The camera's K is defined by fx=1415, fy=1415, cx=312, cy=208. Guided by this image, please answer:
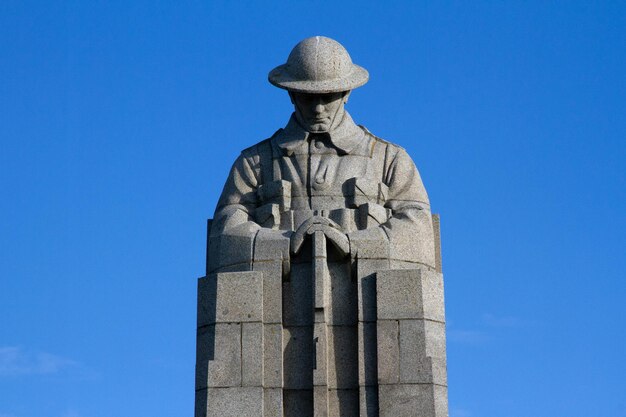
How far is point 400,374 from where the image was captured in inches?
787

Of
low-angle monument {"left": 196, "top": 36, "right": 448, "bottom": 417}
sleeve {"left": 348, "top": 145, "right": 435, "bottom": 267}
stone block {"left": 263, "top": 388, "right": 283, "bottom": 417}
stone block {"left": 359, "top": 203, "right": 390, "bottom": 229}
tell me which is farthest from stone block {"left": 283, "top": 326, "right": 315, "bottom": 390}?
stone block {"left": 359, "top": 203, "right": 390, "bottom": 229}

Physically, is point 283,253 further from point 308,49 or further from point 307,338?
point 308,49

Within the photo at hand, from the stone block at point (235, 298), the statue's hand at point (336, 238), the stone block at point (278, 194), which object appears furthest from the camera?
the stone block at point (278, 194)

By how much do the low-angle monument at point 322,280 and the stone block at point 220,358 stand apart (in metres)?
0.02

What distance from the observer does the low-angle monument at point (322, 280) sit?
65.9ft

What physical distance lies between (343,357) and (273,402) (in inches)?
47.4

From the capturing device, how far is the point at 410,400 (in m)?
19.9

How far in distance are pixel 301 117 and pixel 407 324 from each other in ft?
13.0

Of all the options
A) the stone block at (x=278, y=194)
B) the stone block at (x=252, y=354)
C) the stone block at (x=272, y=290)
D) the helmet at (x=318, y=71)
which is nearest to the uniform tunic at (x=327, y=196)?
the stone block at (x=278, y=194)

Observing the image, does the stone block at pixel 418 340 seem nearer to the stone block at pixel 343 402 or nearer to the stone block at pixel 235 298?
the stone block at pixel 343 402

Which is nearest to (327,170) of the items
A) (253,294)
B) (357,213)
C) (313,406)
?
(357,213)

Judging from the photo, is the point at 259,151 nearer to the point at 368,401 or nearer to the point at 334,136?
the point at 334,136

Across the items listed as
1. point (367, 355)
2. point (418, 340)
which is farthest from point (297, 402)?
point (418, 340)

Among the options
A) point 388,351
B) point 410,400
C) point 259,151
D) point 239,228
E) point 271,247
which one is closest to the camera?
point 410,400
